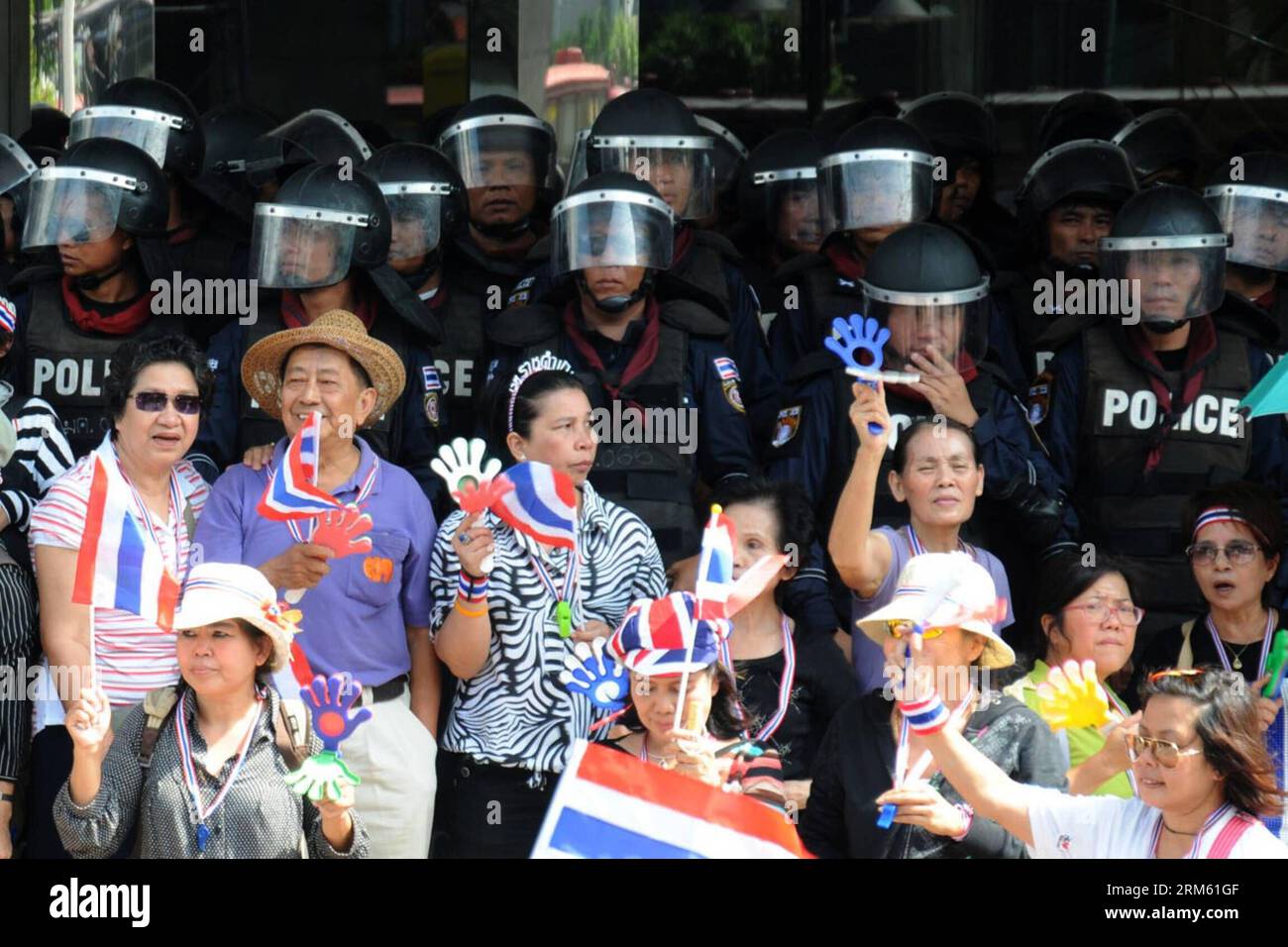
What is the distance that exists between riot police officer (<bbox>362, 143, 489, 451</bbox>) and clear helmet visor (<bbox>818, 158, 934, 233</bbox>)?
1.18 metres

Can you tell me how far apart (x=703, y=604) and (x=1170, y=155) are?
4.03 meters

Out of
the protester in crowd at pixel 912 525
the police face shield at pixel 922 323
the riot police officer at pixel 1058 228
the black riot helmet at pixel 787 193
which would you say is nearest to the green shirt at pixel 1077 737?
the protester in crowd at pixel 912 525

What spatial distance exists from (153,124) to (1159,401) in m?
3.57

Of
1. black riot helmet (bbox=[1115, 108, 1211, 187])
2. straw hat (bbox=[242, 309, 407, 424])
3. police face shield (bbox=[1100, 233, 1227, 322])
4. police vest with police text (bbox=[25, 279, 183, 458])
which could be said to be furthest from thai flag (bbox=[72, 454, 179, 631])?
black riot helmet (bbox=[1115, 108, 1211, 187])

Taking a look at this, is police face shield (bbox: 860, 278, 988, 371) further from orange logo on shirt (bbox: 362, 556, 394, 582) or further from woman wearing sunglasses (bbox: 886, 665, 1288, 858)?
woman wearing sunglasses (bbox: 886, 665, 1288, 858)

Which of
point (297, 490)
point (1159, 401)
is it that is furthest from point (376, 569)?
point (1159, 401)

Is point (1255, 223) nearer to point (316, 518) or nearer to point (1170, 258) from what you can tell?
point (1170, 258)

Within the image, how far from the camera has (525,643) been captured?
6000 millimetres

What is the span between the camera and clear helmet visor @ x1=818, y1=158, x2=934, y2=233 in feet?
24.3

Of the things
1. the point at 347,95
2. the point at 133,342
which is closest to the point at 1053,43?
the point at 347,95

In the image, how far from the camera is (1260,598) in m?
6.36

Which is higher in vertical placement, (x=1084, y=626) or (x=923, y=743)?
(x=1084, y=626)
